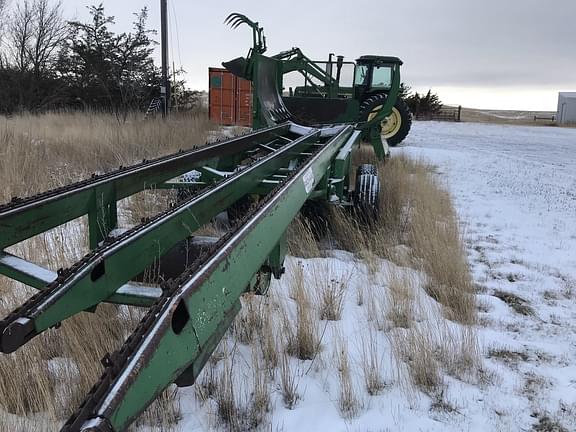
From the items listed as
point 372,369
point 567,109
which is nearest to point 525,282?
point 372,369

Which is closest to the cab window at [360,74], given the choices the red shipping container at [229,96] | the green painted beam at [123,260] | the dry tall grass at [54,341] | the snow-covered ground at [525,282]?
the snow-covered ground at [525,282]

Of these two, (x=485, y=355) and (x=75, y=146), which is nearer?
(x=485, y=355)

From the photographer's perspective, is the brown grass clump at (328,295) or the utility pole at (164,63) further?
the utility pole at (164,63)

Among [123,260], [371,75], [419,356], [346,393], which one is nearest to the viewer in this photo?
[123,260]

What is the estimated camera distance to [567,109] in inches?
1618

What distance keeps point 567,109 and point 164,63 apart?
36.9m

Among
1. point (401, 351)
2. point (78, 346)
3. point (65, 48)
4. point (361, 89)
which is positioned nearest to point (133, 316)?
point (78, 346)

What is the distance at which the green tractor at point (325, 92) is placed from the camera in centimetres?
721

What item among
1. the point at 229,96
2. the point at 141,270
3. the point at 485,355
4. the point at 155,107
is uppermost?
the point at 229,96

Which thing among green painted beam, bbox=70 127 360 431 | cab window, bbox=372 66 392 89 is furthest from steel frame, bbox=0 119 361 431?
cab window, bbox=372 66 392 89

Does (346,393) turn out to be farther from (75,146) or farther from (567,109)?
(567,109)

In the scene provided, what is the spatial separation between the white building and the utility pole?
115 feet

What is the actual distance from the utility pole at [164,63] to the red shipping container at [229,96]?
2.48 metres

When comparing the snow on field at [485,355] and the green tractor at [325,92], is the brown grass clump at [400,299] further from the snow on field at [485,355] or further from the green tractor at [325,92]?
the green tractor at [325,92]
